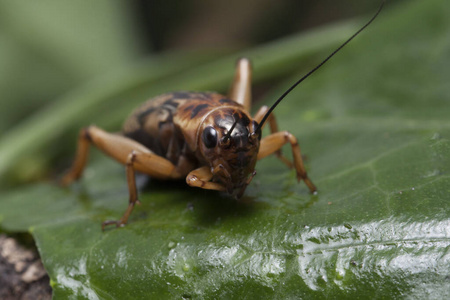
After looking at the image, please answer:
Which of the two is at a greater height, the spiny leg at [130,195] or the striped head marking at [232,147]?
the striped head marking at [232,147]

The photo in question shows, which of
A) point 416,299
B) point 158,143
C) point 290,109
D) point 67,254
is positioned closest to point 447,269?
point 416,299

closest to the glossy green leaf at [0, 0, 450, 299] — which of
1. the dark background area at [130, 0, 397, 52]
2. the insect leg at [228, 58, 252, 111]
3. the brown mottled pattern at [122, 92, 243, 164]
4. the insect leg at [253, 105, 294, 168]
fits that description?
the insect leg at [253, 105, 294, 168]

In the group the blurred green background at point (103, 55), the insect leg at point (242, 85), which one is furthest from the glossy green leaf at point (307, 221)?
the blurred green background at point (103, 55)

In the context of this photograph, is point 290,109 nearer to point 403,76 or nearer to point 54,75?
point 403,76

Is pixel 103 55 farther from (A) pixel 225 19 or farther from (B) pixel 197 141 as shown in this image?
(B) pixel 197 141

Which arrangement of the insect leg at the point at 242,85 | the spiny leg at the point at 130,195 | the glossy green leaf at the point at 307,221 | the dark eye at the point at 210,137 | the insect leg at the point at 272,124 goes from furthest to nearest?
the insect leg at the point at 242,85, the insect leg at the point at 272,124, the spiny leg at the point at 130,195, the dark eye at the point at 210,137, the glossy green leaf at the point at 307,221

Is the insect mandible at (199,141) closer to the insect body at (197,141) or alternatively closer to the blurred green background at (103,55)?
the insect body at (197,141)

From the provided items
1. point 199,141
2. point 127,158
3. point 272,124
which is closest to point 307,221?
point 199,141
